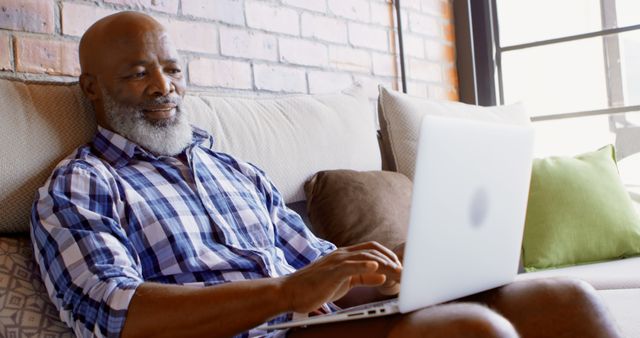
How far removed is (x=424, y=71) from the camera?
301cm

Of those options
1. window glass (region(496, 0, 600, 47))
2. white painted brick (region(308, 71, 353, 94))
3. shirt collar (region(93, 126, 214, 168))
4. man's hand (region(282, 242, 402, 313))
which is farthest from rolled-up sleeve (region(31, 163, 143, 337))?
window glass (region(496, 0, 600, 47))

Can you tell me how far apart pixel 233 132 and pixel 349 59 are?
38.4 inches

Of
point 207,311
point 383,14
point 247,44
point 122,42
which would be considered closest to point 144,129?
point 122,42

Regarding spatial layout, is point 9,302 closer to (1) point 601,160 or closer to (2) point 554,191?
(2) point 554,191

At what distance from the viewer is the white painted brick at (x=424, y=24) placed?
9.75ft

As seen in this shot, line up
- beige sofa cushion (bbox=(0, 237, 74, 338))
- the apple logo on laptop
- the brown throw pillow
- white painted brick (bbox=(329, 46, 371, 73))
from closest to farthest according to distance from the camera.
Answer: the apple logo on laptop, beige sofa cushion (bbox=(0, 237, 74, 338)), the brown throw pillow, white painted brick (bbox=(329, 46, 371, 73))

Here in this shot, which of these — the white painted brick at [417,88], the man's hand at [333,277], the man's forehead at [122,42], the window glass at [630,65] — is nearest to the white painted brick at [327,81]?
the white painted brick at [417,88]

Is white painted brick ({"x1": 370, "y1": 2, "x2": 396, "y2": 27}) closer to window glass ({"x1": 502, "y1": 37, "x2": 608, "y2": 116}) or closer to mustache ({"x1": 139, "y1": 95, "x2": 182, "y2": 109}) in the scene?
window glass ({"x1": 502, "y1": 37, "x2": 608, "y2": 116})

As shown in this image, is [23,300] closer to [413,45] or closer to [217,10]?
[217,10]

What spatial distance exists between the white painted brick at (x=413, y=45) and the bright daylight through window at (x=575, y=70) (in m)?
0.44

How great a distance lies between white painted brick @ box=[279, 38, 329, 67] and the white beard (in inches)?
34.3

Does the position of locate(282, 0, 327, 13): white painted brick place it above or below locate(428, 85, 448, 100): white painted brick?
above

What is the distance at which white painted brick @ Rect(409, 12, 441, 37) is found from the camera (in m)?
2.97

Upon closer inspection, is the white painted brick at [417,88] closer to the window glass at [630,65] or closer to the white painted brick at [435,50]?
the white painted brick at [435,50]
